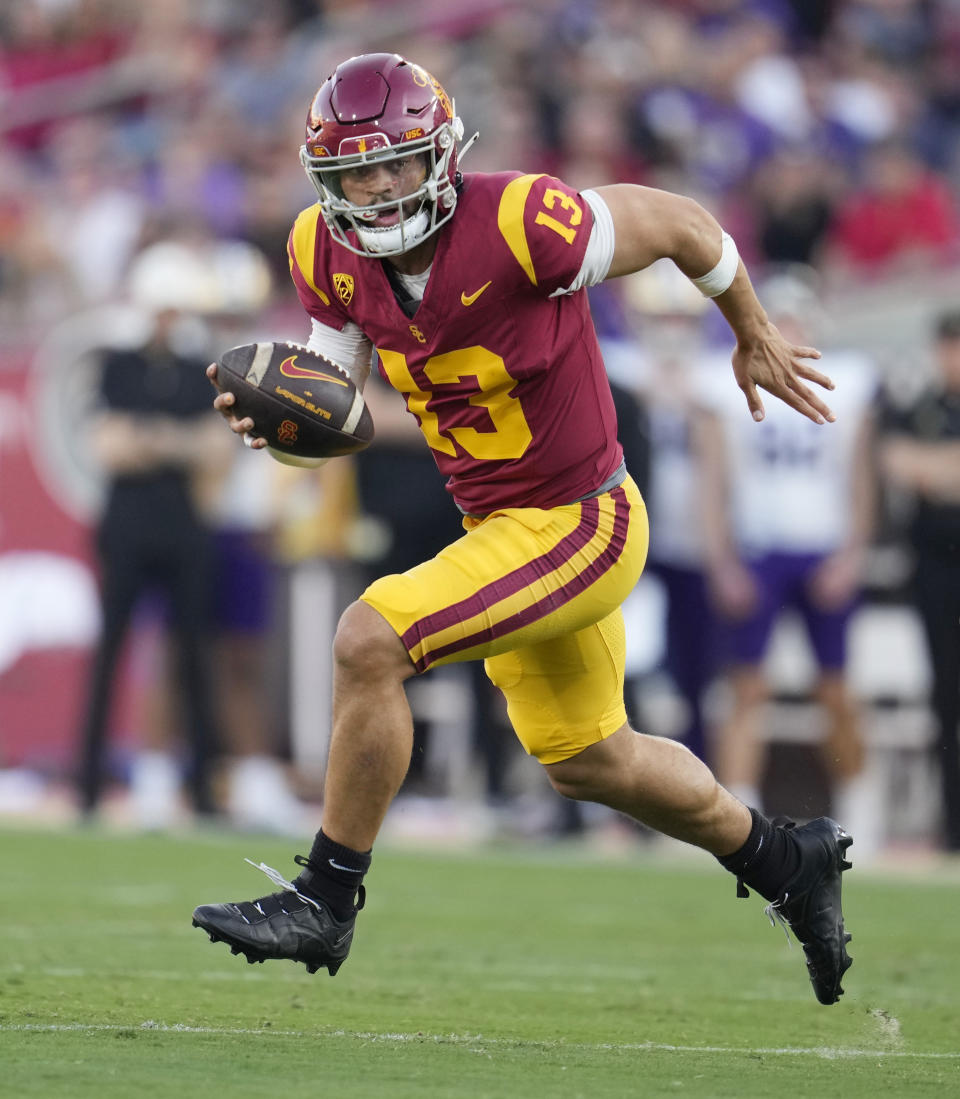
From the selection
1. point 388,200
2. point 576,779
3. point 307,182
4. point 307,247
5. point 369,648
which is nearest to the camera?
point 369,648

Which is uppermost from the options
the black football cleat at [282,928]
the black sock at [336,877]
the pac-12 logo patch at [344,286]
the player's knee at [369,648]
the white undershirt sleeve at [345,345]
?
the pac-12 logo patch at [344,286]

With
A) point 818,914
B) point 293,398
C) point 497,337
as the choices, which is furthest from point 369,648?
point 818,914

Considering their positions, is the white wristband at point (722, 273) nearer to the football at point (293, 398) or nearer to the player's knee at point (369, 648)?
the football at point (293, 398)

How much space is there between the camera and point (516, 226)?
4215 millimetres

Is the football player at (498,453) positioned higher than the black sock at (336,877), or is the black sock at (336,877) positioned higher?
the football player at (498,453)

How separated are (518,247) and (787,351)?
756 mm

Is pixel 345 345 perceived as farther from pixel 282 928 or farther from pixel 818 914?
pixel 818 914

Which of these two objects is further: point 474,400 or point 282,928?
point 474,400

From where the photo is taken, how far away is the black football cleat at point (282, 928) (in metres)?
4.08

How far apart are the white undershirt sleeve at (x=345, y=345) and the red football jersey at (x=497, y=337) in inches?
1.1

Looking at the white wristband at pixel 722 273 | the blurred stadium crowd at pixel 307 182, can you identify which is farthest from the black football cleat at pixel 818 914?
the blurred stadium crowd at pixel 307 182

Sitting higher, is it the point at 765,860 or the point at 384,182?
the point at 384,182

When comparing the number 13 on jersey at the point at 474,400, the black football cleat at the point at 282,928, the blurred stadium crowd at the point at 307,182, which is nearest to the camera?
the black football cleat at the point at 282,928

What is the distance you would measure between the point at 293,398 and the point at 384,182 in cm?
50
